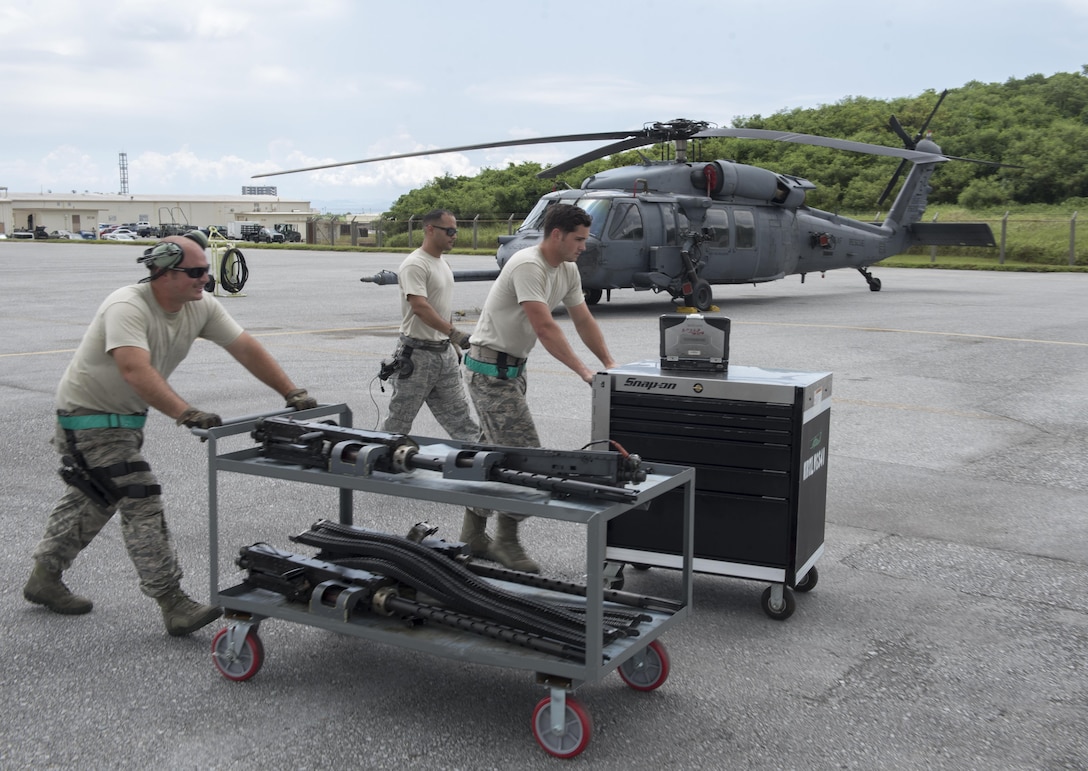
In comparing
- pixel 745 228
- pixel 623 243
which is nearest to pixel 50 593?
pixel 623 243

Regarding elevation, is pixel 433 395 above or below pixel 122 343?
below

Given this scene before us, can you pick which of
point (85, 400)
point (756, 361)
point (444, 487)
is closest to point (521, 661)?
point (444, 487)

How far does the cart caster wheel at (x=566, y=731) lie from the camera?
3471mm

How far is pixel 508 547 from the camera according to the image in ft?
17.8

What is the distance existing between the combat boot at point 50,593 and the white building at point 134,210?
348ft

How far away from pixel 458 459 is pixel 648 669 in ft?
3.63

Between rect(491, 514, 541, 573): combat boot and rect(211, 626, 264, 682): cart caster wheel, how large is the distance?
159cm

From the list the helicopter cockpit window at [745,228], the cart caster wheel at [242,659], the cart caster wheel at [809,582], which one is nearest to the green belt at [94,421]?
the cart caster wheel at [242,659]

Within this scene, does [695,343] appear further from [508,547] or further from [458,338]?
[458,338]

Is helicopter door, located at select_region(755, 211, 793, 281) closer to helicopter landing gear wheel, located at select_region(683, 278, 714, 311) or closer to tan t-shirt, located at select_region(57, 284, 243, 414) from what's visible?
helicopter landing gear wheel, located at select_region(683, 278, 714, 311)

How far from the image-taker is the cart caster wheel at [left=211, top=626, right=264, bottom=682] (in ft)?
13.3

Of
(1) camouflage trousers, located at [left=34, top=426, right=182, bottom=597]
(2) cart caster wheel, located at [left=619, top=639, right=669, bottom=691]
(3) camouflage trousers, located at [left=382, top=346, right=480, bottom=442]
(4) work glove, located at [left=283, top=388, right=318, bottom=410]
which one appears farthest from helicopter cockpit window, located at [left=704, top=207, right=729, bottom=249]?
(2) cart caster wheel, located at [left=619, top=639, right=669, bottom=691]

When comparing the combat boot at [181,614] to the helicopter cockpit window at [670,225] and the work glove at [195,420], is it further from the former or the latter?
the helicopter cockpit window at [670,225]

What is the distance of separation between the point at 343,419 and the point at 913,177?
72.4 feet
